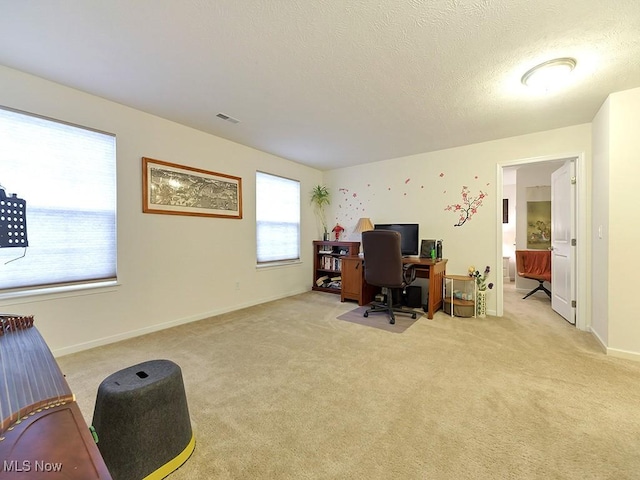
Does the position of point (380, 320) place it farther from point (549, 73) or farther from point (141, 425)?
point (549, 73)

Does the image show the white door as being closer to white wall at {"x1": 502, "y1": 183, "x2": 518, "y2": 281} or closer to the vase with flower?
the vase with flower

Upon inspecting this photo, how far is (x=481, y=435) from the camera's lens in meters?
1.44

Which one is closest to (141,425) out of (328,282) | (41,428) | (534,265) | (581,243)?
(41,428)

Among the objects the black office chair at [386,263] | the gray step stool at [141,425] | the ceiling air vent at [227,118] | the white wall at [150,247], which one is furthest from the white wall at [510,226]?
the gray step stool at [141,425]

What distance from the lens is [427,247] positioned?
12.9 ft

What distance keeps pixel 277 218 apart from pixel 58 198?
2672 millimetres

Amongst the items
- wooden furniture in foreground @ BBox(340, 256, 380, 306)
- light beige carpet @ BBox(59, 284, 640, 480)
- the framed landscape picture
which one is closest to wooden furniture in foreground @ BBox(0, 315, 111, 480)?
light beige carpet @ BBox(59, 284, 640, 480)

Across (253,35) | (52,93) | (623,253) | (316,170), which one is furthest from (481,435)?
(316,170)

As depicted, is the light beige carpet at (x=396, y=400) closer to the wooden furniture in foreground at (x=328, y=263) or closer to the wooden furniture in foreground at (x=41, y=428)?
the wooden furniture in foreground at (x=41, y=428)

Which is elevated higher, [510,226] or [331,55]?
[331,55]

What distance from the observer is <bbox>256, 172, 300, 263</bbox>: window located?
4238 mm

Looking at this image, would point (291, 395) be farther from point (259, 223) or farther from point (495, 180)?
point (495, 180)

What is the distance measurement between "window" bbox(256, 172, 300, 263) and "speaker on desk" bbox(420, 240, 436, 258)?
2.12 metres

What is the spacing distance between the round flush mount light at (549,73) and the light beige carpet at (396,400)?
2.31 m
